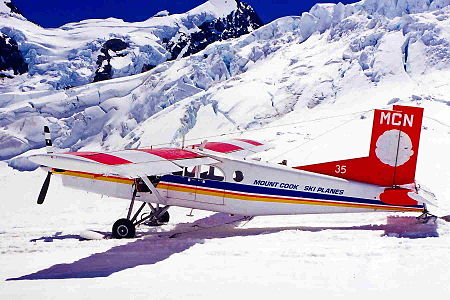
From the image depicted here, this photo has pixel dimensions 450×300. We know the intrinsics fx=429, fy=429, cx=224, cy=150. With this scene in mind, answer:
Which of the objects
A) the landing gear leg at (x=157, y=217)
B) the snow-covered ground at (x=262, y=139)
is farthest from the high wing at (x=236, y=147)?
the landing gear leg at (x=157, y=217)

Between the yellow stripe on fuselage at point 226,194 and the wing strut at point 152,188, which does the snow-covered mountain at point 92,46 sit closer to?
the yellow stripe on fuselage at point 226,194

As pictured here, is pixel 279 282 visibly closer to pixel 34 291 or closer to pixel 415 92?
pixel 34 291

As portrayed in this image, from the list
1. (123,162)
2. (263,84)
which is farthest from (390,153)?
(263,84)

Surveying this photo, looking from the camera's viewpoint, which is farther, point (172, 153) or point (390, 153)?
point (172, 153)

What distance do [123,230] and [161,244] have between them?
1.67m

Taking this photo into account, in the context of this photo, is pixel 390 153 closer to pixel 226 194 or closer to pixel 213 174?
pixel 226 194

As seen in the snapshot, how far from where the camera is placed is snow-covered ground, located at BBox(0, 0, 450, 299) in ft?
Answer: 17.5

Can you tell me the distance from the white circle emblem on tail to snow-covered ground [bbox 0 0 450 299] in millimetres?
1258

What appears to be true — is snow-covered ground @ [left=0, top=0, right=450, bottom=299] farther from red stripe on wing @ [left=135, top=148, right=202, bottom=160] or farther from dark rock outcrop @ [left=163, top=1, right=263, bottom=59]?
dark rock outcrop @ [left=163, top=1, right=263, bottom=59]

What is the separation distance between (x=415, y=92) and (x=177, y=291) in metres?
32.7

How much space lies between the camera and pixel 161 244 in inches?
316

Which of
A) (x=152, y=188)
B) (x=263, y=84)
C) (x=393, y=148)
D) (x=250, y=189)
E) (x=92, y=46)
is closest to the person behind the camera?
(x=393, y=148)

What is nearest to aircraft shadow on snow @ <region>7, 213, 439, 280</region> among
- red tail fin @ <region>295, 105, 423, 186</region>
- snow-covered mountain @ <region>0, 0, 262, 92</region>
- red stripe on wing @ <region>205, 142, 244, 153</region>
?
red tail fin @ <region>295, 105, 423, 186</region>

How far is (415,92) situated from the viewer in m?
33.1
